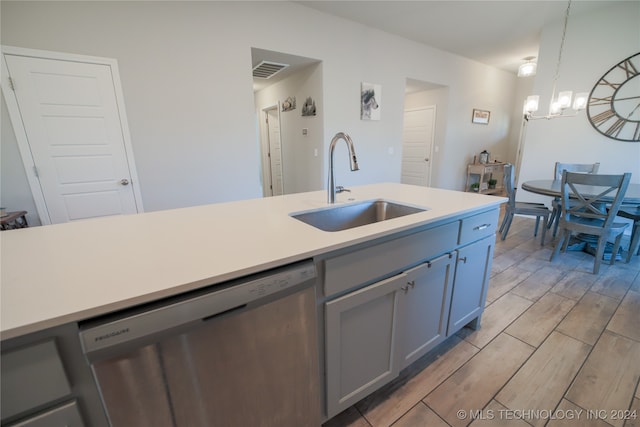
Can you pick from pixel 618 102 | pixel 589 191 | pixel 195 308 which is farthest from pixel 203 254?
pixel 618 102

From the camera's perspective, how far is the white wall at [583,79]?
3186 millimetres

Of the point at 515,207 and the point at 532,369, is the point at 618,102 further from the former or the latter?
the point at 532,369

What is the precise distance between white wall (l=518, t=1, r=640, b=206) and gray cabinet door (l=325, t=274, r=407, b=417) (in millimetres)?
4307

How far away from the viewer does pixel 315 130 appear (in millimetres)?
3734

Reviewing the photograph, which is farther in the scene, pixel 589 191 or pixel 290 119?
Result: pixel 290 119

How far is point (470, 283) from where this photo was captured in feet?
4.99

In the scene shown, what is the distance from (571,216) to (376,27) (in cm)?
346

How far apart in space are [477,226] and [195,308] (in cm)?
146

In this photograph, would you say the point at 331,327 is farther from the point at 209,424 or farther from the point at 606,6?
the point at 606,6

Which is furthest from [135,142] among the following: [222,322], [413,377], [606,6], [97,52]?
[606,6]

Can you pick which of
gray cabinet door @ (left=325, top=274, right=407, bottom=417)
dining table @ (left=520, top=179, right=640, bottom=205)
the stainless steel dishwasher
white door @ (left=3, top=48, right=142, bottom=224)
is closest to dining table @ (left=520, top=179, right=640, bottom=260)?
dining table @ (left=520, top=179, right=640, bottom=205)

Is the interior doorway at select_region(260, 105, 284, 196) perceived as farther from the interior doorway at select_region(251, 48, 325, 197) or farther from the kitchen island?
the kitchen island

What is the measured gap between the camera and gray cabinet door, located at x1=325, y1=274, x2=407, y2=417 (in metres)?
1.00

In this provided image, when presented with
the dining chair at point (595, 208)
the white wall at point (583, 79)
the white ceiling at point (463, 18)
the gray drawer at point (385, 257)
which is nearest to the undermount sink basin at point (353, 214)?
the gray drawer at point (385, 257)
